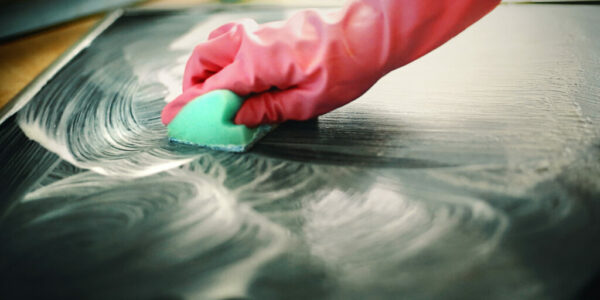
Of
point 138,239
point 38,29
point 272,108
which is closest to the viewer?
point 138,239

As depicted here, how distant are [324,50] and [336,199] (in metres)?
0.20

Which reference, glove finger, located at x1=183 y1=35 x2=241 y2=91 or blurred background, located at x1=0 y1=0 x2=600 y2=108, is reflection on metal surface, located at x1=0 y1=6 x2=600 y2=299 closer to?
glove finger, located at x1=183 y1=35 x2=241 y2=91

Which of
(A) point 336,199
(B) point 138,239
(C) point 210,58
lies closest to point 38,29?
(C) point 210,58

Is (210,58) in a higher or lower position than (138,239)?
higher

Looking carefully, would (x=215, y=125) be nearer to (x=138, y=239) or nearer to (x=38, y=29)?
(x=138, y=239)

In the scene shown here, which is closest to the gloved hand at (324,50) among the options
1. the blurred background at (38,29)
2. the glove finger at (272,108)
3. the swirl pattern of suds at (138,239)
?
the glove finger at (272,108)

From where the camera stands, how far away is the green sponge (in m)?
0.62

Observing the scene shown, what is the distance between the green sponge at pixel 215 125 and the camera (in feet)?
2.05

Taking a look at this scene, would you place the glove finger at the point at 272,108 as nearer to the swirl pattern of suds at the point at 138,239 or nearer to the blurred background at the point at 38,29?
the swirl pattern of suds at the point at 138,239

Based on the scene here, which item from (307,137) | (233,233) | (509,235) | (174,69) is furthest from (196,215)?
(174,69)

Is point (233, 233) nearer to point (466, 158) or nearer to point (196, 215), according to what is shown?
point (196, 215)

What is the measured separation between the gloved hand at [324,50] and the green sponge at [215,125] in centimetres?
1

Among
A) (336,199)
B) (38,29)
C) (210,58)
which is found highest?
Answer: (38,29)

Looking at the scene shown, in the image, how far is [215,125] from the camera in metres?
0.64
